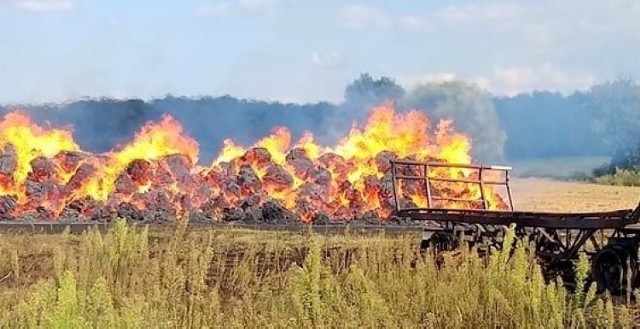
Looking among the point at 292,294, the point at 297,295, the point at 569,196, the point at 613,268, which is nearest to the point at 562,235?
the point at 613,268

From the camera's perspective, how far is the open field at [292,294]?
638cm

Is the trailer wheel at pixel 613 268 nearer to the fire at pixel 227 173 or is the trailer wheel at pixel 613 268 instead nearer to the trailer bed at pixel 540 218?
the trailer bed at pixel 540 218

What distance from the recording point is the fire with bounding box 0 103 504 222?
24406mm

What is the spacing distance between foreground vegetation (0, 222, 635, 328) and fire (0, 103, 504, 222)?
41.7 feet

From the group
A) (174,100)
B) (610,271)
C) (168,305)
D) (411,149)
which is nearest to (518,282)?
(168,305)

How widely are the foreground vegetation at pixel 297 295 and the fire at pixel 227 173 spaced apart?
12.7 meters

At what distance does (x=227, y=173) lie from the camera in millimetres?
25984

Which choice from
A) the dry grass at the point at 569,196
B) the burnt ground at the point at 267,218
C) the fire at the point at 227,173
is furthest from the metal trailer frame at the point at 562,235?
the dry grass at the point at 569,196

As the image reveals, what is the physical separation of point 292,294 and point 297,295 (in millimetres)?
329

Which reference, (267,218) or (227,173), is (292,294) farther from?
(227,173)

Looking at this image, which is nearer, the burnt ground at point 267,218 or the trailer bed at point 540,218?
the trailer bed at point 540,218

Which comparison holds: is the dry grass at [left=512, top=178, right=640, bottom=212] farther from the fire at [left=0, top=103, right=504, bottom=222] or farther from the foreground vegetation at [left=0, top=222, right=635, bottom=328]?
the foreground vegetation at [left=0, top=222, right=635, bottom=328]

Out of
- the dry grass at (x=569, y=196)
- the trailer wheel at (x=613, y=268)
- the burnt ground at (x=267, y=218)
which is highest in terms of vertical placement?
the dry grass at (x=569, y=196)

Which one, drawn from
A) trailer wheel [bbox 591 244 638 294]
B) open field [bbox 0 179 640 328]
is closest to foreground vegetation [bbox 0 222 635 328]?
open field [bbox 0 179 640 328]
